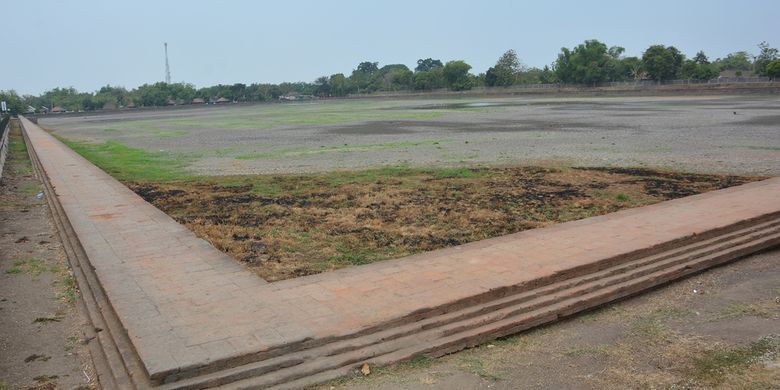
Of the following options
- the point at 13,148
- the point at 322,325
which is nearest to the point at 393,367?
the point at 322,325

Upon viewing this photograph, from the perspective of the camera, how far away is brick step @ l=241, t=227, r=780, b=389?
4.18m

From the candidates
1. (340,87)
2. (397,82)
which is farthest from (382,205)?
(340,87)

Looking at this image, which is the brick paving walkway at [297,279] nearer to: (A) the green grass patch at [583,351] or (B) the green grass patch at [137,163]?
(A) the green grass patch at [583,351]

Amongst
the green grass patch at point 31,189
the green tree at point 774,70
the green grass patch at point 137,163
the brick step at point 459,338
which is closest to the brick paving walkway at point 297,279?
the brick step at point 459,338

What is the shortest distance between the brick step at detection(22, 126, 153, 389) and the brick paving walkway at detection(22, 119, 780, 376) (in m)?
0.09

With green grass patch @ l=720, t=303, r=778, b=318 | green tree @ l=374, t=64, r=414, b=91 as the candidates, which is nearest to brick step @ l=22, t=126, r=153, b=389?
green grass patch @ l=720, t=303, r=778, b=318

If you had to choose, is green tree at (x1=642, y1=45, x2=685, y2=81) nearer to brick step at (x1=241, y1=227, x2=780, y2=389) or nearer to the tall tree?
the tall tree

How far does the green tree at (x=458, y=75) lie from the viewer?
382 ft

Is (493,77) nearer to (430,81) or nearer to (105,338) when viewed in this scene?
(430,81)

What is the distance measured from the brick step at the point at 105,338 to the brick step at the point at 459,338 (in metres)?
0.69

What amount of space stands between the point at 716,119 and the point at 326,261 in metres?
26.1

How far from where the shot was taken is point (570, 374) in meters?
4.26

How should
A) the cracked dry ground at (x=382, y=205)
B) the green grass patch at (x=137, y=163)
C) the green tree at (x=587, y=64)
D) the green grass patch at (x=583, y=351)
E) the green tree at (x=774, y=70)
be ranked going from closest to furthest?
1. the green grass patch at (x=583, y=351)
2. the cracked dry ground at (x=382, y=205)
3. the green grass patch at (x=137, y=163)
4. the green tree at (x=774, y=70)
5. the green tree at (x=587, y=64)

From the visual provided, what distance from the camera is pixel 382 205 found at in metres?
9.73
